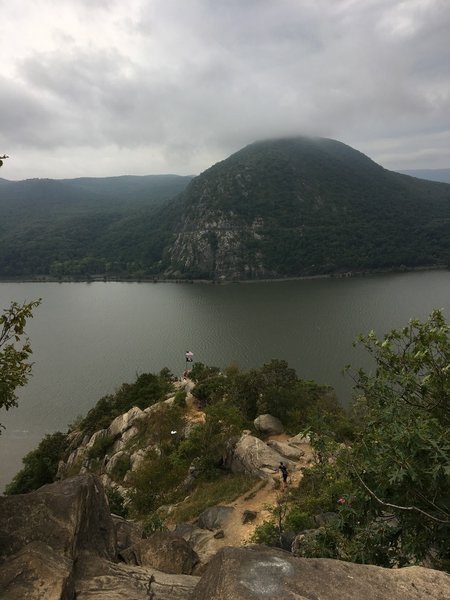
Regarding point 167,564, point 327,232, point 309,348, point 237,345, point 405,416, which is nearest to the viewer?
point 405,416

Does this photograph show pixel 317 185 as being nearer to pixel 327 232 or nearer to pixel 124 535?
pixel 327 232

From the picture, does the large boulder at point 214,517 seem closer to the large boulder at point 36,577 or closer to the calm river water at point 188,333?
the large boulder at point 36,577

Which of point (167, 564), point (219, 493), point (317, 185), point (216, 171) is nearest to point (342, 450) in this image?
point (167, 564)

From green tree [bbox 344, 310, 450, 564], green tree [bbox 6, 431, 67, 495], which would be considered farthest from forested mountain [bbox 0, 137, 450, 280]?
green tree [bbox 344, 310, 450, 564]

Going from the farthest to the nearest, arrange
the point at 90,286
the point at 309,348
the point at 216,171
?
the point at 216,171 → the point at 90,286 → the point at 309,348

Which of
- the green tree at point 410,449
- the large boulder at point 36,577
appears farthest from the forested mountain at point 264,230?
the large boulder at point 36,577

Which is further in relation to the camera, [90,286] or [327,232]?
[327,232]
